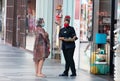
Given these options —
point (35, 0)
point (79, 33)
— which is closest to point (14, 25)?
point (35, 0)

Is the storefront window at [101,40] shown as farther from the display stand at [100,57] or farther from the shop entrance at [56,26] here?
the shop entrance at [56,26]

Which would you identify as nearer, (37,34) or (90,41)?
(37,34)

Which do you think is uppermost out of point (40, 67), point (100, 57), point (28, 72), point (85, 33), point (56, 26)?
point (56, 26)

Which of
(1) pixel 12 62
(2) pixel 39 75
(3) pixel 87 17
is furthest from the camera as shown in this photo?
(1) pixel 12 62

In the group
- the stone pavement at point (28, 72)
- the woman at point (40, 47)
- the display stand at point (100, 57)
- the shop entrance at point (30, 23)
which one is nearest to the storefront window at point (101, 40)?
the display stand at point (100, 57)

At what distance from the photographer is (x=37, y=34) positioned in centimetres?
1480

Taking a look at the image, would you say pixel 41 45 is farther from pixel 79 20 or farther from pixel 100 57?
pixel 79 20

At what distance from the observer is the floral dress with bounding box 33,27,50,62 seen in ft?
48.4

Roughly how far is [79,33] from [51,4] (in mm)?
4600

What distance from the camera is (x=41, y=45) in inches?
583

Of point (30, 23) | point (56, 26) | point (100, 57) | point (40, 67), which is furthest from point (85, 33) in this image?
point (30, 23)

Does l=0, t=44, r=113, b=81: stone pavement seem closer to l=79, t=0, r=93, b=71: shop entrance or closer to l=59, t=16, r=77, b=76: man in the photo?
Answer: l=79, t=0, r=93, b=71: shop entrance

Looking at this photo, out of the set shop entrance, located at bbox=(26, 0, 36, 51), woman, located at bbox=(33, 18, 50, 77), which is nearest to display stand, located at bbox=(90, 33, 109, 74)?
woman, located at bbox=(33, 18, 50, 77)

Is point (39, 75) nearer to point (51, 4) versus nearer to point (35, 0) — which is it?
point (51, 4)
